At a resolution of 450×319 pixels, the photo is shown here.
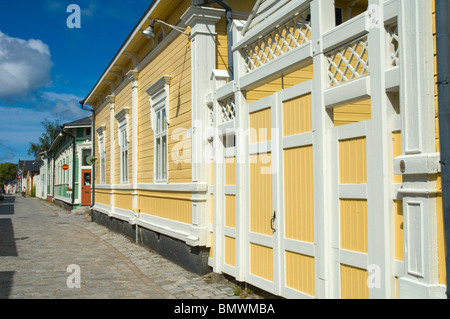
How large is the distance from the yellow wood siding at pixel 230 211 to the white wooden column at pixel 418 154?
3.23 metres

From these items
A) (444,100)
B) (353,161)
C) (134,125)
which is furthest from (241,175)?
(134,125)

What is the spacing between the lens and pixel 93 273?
25.0 feet

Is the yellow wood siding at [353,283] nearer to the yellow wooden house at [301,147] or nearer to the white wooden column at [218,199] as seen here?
the yellow wooden house at [301,147]

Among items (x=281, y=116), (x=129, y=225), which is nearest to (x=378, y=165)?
(x=281, y=116)

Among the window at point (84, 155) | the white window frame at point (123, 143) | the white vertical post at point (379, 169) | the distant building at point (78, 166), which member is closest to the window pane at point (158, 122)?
the white window frame at point (123, 143)

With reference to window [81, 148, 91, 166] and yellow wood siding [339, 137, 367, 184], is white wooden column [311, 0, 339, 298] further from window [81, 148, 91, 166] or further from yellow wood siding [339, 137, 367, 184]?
window [81, 148, 91, 166]

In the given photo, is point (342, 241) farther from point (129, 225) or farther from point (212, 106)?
point (129, 225)

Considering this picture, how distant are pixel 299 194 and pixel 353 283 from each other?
116cm

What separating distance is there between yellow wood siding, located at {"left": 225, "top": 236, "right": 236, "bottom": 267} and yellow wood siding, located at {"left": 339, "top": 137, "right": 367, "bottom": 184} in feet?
8.49

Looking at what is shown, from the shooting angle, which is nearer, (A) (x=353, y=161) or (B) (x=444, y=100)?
(B) (x=444, y=100)

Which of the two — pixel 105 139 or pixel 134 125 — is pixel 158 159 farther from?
pixel 105 139

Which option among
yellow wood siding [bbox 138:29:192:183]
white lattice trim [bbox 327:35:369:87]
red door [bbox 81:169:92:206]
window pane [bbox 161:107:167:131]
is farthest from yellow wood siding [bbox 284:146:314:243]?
red door [bbox 81:169:92:206]

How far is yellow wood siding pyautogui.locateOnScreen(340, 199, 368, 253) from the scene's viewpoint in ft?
12.6
